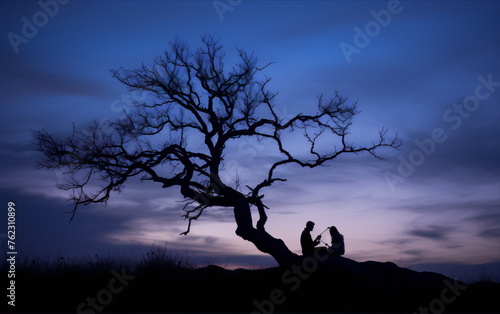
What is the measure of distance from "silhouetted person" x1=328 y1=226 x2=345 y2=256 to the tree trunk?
124 centimetres

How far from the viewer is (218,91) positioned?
1645 cm

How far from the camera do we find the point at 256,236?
1527 centimetres

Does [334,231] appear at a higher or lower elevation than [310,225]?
lower

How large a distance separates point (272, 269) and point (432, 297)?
4473 mm

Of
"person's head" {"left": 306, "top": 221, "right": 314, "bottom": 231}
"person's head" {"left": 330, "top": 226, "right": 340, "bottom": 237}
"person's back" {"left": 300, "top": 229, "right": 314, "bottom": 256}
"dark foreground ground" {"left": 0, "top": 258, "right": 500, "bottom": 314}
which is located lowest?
"dark foreground ground" {"left": 0, "top": 258, "right": 500, "bottom": 314}

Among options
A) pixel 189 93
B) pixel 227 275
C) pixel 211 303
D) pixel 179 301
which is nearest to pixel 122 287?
pixel 179 301

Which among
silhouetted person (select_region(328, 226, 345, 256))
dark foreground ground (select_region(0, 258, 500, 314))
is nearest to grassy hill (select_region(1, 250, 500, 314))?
dark foreground ground (select_region(0, 258, 500, 314))

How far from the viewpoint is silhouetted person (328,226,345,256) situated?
15.4m

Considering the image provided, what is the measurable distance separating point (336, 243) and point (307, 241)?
0.94 metres

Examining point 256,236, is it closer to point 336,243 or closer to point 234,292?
point 336,243

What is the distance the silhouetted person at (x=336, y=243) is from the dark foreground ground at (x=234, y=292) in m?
0.78

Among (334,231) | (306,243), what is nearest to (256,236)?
(306,243)

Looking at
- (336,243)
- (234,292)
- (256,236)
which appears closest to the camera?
Answer: (234,292)

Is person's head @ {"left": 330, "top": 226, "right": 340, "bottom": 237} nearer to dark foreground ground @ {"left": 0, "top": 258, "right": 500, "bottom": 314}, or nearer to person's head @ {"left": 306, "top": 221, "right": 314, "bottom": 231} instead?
person's head @ {"left": 306, "top": 221, "right": 314, "bottom": 231}
